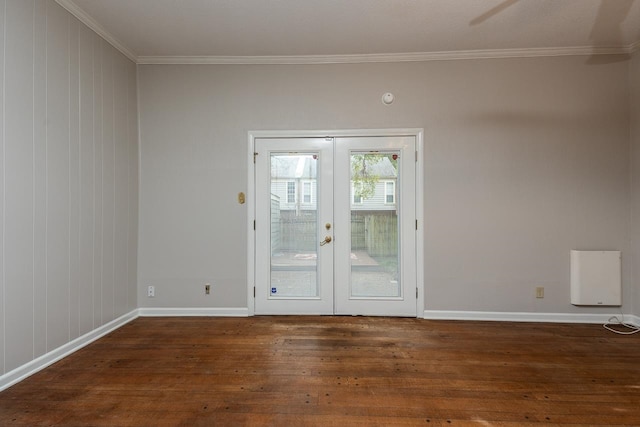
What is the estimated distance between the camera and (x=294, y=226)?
3643mm

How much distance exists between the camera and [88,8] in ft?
8.95

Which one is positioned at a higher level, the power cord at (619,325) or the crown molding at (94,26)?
the crown molding at (94,26)

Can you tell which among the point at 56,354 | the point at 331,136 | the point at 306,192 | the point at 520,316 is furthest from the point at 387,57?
the point at 56,354

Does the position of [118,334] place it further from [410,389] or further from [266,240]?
[410,389]

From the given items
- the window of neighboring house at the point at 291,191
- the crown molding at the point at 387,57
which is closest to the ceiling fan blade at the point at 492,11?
the crown molding at the point at 387,57

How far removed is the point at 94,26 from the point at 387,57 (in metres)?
2.89

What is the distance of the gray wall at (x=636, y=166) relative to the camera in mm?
3279

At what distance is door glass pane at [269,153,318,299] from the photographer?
11.9 feet

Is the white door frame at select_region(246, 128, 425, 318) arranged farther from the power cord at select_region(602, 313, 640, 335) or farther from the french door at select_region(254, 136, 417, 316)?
the power cord at select_region(602, 313, 640, 335)

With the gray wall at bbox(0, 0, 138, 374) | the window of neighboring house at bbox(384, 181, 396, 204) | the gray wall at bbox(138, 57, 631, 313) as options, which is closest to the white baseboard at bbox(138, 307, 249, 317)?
the gray wall at bbox(138, 57, 631, 313)

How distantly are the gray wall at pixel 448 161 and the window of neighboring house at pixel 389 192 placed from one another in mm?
357

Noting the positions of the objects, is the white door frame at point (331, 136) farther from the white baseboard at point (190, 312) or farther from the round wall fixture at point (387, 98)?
the round wall fixture at point (387, 98)

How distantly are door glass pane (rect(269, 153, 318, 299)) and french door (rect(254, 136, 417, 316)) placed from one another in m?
0.01

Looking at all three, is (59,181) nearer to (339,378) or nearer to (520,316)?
(339,378)
